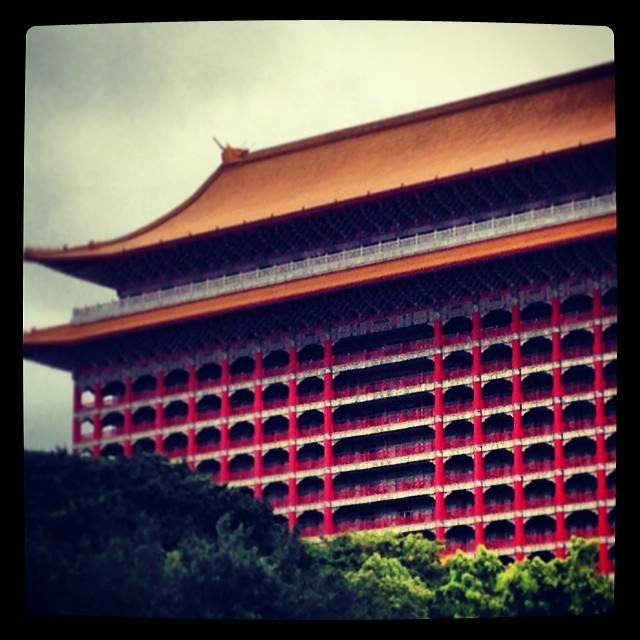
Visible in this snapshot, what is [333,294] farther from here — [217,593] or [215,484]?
[217,593]

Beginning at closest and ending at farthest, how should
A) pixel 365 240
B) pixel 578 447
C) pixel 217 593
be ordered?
pixel 217 593, pixel 578 447, pixel 365 240

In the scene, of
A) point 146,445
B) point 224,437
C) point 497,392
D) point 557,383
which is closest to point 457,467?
point 497,392

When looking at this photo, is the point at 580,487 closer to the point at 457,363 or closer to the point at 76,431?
the point at 457,363

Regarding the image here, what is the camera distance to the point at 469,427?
65.8 metres

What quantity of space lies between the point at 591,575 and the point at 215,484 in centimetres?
1014

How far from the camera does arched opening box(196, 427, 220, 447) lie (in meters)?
68.9

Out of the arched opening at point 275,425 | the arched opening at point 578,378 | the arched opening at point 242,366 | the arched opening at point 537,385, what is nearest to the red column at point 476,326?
the arched opening at point 537,385

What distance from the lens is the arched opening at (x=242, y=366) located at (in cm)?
6919

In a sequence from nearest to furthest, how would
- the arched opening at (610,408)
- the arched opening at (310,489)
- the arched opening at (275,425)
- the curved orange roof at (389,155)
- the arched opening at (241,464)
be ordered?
the arched opening at (610,408)
the curved orange roof at (389,155)
the arched opening at (310,489)
the arched opening at (241,464)
the arched opening at (275,425)

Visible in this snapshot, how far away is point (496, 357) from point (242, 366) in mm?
7001

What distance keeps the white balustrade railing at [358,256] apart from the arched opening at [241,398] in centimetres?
259

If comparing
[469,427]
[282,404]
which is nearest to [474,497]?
[469,427]

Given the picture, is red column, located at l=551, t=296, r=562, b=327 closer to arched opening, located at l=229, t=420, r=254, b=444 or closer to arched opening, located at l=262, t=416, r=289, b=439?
arched opening, located at l=262, t=416, r=289, b=439

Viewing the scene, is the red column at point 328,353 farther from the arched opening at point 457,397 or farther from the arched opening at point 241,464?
the arched opening at point 457,397
